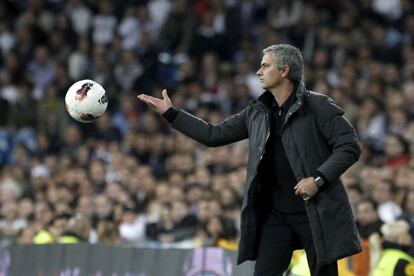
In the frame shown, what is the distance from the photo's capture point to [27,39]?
62.7ft

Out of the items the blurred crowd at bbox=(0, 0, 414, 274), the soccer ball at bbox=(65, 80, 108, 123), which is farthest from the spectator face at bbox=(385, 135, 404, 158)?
the soccer ball at bbox=(65, 80, 108, 123)

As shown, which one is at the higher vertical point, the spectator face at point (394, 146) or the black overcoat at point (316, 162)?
the spectator face at point (394, 146)

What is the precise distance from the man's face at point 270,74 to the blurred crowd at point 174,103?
4286mm

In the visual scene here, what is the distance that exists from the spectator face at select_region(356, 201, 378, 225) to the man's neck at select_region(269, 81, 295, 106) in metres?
4.34

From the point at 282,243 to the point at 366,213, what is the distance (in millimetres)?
4425

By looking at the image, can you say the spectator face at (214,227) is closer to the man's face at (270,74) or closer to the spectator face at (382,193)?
the spectator face at (382,193)

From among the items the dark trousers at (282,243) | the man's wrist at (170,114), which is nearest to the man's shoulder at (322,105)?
the dark trousers at (282,243)

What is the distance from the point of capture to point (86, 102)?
298 inches

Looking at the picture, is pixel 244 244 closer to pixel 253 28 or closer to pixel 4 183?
pixel 4 183

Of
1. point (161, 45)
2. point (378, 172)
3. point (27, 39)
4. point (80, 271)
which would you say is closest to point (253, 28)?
point (161, 45)

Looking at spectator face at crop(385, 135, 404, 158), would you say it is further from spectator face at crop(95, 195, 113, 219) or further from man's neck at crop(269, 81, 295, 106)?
man's neck at crop(269, 81, 295, 106)

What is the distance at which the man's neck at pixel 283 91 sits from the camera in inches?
274

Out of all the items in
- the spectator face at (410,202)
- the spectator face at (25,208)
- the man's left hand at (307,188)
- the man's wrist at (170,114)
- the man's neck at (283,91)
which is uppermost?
the spectator face at (25,208)

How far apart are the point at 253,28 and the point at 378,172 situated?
5.72 metres
